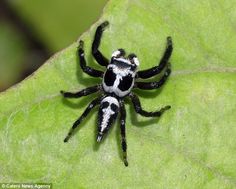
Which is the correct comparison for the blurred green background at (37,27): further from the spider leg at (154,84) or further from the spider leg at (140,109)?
the spider leg at (140,109)

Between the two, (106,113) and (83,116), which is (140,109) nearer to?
(106,113)

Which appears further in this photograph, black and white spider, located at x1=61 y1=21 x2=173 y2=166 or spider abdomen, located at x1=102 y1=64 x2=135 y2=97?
spider abdomen, located at x1=102 y1=64 x2=135 y2=97

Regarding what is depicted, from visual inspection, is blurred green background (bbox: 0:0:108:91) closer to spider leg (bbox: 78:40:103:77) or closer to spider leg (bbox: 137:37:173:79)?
spider leg (bbox: 78:40:103:77)

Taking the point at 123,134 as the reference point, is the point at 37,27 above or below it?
above

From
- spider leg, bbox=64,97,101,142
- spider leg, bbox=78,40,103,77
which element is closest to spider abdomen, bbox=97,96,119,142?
spider leg, bbox=64,97,101,142

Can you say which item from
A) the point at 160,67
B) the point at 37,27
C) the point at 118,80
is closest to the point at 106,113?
the point at 118,80

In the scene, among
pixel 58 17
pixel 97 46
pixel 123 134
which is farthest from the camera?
pixel 58 17

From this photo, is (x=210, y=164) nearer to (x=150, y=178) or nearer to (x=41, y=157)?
(x=150, y=178)

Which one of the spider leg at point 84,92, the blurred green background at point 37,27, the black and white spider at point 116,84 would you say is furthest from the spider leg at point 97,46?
the blurred green background at point 37,27
